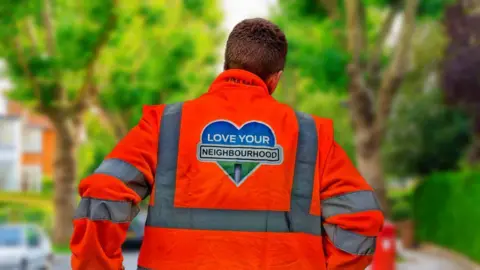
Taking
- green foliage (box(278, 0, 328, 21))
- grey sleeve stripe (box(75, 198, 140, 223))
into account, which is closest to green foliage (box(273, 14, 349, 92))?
green foliage (box(278, 0, 328, 21))

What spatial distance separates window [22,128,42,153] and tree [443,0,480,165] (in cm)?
4640

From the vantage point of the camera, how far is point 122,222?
9.40 ft

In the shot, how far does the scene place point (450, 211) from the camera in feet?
84.4

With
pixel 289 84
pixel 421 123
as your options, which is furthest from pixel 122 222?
pixel 289 84

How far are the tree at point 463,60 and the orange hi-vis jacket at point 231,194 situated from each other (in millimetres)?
25082

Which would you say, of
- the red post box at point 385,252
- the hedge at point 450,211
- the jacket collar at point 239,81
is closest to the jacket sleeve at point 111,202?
the jacket collar at point 239,81

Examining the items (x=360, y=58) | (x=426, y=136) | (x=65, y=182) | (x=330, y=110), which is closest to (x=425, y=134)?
(x=426, y=136)

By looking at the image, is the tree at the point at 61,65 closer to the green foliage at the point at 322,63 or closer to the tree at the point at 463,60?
the green foliage at the point at 322,63

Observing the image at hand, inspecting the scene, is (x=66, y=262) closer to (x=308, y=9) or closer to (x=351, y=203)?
(x=308, y=9)

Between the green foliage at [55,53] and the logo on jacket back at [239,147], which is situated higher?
the green foliage at [55,53]

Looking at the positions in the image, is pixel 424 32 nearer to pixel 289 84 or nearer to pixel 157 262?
pixel 289 84

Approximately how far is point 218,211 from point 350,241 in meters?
0.41

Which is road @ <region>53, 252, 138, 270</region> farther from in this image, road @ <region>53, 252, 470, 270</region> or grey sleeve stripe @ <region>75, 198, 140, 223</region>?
grey sleeve stripe @ <region>75, 198, 140, 223</region>

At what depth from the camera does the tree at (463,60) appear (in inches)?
1087
